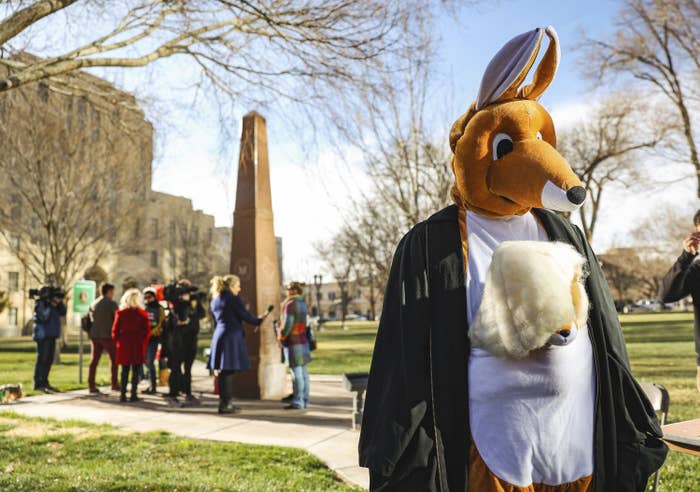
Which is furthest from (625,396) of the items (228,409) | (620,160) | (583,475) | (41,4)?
(620,160)

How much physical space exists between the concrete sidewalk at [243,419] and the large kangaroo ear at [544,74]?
3370 mm

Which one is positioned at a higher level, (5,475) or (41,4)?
(41,4)

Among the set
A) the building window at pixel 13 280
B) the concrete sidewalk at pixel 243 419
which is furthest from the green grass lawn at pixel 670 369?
the building window at pixel 13 280

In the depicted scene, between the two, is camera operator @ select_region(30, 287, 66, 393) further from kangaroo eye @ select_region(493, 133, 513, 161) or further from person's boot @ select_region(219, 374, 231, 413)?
kangaroo eye @ select_region(493, 133, 513, 161)

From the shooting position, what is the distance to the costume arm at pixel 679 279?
4648 mm

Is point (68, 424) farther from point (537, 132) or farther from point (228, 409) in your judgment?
point (537, 132)

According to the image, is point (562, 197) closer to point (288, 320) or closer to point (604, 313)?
point (604, 313)

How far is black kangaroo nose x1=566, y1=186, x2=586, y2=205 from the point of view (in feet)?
6.72

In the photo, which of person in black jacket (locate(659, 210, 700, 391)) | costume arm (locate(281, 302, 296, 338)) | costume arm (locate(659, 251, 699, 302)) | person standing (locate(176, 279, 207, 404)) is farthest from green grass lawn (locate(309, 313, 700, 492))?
person standing (locate(176, 279, 207, 404))

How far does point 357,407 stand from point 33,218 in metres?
17.1

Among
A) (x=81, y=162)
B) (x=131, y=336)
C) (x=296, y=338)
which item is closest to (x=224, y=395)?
(x=296, y=338)

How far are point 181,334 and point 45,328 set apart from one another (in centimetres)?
282

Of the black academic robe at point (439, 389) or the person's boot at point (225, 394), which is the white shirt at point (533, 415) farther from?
the person's boot at point (225, 394)

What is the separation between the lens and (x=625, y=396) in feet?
7.38
